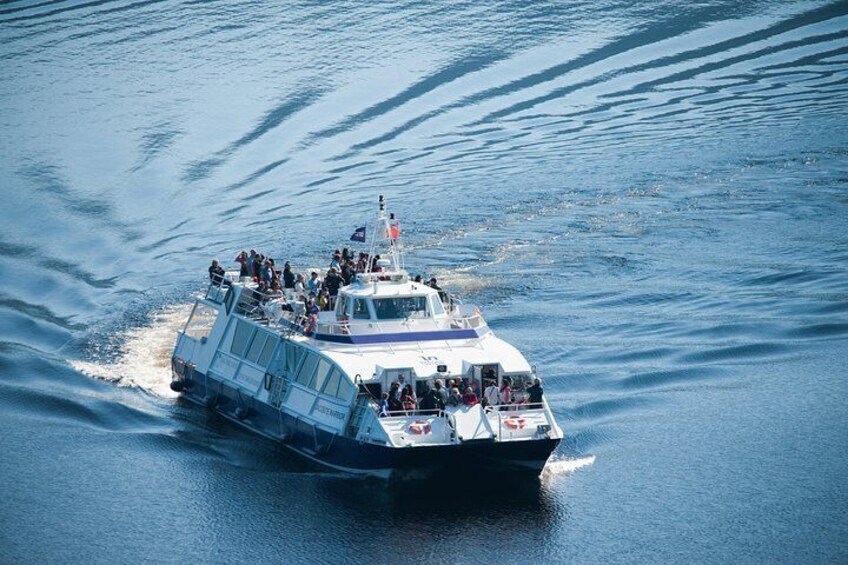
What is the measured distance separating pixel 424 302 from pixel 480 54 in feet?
160

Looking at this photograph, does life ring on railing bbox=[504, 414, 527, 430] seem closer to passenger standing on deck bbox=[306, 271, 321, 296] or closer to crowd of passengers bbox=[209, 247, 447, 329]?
crowd of passengers bbox=[209, 247, 447, 329]

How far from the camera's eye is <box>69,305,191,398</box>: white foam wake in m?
61.2

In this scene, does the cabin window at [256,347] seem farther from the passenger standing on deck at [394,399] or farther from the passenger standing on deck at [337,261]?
the passenger standing on deck at [394,399]

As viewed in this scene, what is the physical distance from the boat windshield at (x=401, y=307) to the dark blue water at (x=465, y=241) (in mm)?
6036

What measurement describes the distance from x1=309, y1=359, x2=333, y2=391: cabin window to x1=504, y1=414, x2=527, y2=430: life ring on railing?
261 inches

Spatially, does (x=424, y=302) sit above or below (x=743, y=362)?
above

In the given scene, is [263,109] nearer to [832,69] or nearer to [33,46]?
[33,46]

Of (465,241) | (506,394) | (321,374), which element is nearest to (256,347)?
(321,374)

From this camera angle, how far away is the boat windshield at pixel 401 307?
52094 mm

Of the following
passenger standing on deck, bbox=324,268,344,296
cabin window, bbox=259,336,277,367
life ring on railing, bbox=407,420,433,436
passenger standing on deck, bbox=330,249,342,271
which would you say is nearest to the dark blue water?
life ring on railing, bbox=407,420,433,436

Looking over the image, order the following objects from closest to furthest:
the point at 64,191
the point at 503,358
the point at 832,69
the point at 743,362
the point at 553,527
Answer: the point at 553,527 < the point at 503,358 < the point at 743,362 < the point at 64,191 < the point at 832,69

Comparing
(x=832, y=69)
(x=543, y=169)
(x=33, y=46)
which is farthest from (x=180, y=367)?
(x=832, y=69)

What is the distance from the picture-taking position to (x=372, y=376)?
4916 cm

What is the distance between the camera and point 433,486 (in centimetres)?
4862
